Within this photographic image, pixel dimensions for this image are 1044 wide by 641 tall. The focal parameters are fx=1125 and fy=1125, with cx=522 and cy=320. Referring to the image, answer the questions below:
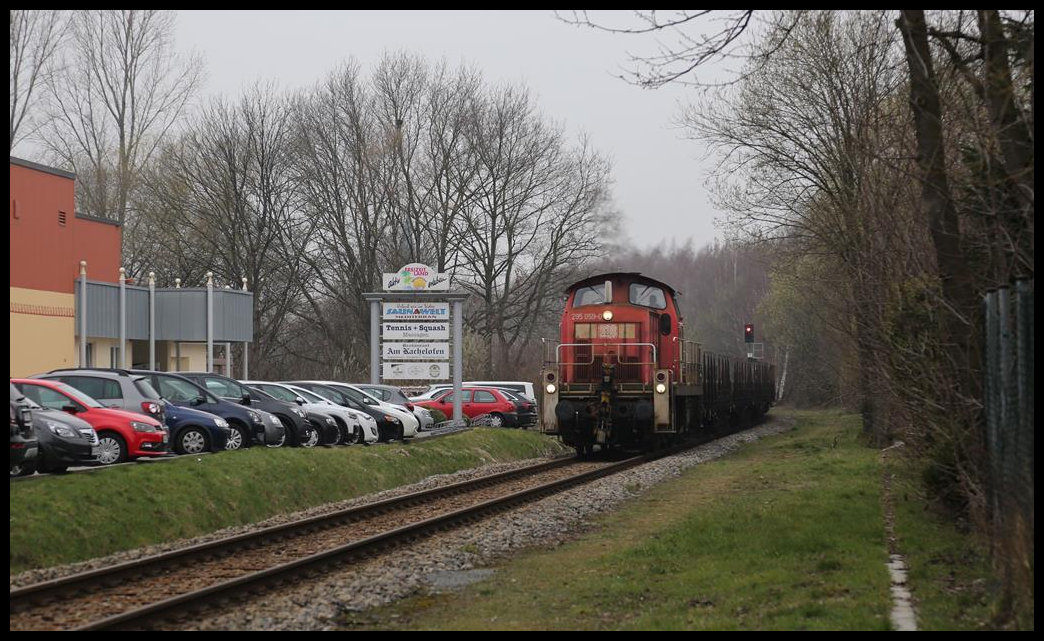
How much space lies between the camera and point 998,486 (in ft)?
Answer: 28.1

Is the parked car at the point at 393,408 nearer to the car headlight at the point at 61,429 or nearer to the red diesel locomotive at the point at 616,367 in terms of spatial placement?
the red diesel locomotive at the point at 616,367

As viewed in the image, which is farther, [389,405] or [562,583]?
[389,405]

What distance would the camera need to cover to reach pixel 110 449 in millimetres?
17844

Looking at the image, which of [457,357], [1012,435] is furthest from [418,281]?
[1012,435]

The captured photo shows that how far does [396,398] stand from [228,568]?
Answer: 825 inches

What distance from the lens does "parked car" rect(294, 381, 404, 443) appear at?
28.3 metres

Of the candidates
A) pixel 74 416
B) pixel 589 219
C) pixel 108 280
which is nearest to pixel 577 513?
pixel 74 416

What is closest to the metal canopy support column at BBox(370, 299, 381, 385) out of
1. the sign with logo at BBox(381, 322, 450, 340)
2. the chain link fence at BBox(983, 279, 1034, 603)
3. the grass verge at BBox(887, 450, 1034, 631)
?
the sign with logo at BBox(381, 322, 450, 340)

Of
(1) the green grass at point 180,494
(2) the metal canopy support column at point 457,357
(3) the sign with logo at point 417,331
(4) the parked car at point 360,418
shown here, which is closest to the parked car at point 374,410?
(4) the parked car at point 360,418

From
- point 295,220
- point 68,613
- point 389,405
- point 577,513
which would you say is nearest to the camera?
point 68,613

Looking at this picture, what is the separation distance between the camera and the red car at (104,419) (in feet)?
58.0

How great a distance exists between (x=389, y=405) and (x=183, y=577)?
18.3m

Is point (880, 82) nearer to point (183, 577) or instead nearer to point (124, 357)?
point (183, 577)

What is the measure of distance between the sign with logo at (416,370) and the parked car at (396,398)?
1.72 ft
